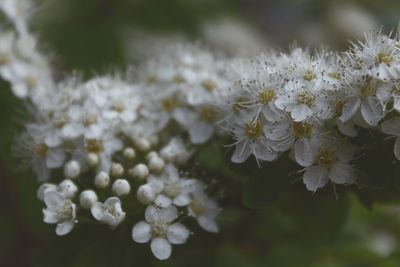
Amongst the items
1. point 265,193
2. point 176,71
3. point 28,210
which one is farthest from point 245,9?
point 265,193

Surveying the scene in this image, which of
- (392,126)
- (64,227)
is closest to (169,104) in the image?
(64,227)

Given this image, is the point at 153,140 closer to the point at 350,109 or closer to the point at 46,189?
the point at 46,189

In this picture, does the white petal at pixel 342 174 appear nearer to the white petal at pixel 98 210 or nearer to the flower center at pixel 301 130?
the flower center at pixel 301 130

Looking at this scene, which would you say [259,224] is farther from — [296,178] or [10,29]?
[10,29]

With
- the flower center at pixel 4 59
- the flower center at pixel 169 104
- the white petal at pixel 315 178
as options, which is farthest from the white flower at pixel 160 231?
the flower center at pixel 4 59

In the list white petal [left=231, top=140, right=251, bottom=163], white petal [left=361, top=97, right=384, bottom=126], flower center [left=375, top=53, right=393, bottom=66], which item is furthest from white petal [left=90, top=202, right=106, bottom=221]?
flower center [left=375, top=53, right=393, bottom=66]

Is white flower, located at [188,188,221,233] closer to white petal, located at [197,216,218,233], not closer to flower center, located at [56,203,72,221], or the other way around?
white petal, located at [197,216,218,233]
